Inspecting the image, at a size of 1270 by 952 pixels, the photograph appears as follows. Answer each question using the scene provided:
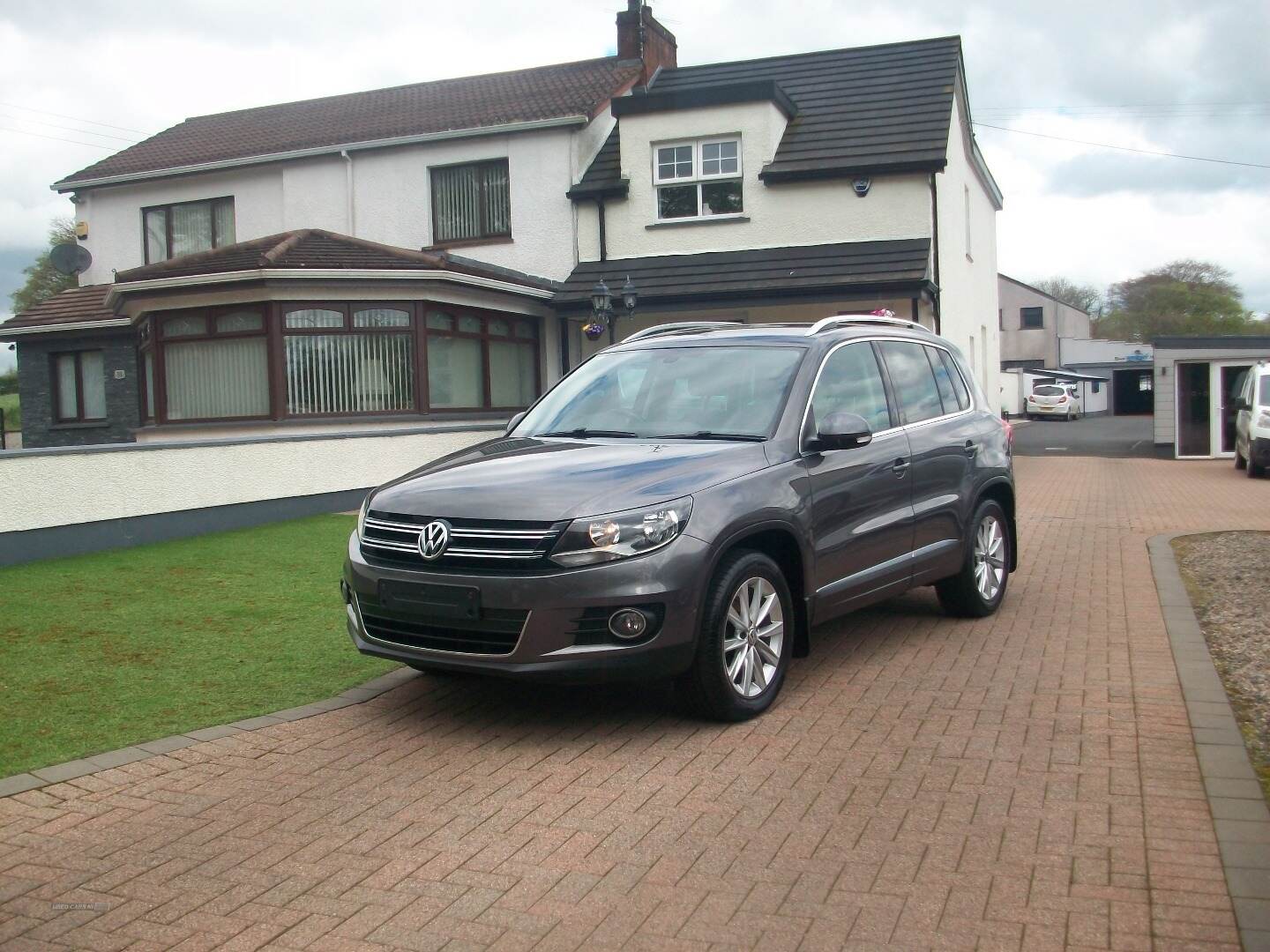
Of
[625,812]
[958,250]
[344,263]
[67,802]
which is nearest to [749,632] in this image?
[625,812]

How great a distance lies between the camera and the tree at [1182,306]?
3041 inches

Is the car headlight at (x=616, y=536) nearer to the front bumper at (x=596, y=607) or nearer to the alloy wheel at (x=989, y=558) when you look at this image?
the front bumper at (x=596, y=607)

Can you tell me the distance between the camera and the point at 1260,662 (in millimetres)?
6742

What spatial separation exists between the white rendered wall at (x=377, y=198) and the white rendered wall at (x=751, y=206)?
2.41 ft

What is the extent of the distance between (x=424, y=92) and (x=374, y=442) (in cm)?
1378

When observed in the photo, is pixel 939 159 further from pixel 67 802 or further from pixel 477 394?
pixel 67 802

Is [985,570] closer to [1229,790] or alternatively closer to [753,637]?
[753,637]

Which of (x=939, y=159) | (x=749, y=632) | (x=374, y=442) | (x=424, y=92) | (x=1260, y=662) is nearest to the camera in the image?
(x=749, y=632)

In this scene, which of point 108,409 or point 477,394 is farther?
point 108,409

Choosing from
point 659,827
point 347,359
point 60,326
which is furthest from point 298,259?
point 659,827

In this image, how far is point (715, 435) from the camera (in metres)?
6.31

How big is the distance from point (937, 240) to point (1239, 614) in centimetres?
1397

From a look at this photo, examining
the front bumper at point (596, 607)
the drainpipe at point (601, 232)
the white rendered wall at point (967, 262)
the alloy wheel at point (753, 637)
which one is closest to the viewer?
the front bumper at point (596, 607)

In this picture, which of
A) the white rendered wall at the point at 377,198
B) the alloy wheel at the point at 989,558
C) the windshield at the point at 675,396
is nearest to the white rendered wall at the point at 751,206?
the white rendered wall at the point at 377,198
